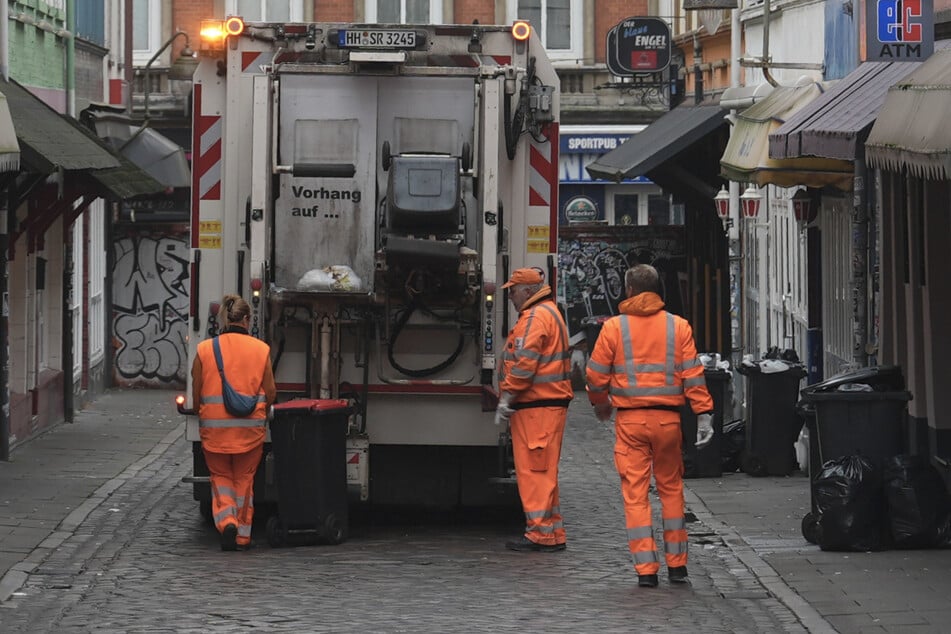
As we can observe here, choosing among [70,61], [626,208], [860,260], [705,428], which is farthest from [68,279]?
[626,208]

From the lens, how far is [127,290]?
25438 mm

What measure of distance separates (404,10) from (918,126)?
82.3 ft

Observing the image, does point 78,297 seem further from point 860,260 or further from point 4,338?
point 860,260

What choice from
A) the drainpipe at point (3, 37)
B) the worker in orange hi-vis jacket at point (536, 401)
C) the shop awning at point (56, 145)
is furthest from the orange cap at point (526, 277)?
the drainpipe at point (3, 37)

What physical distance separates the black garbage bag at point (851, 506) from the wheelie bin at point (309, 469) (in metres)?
2.69

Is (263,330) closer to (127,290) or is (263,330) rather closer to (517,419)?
(517,419)

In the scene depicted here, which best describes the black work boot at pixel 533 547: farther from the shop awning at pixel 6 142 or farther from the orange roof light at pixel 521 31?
the shop awning at pixel 6 142

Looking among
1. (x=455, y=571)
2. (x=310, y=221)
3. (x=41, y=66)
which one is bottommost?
(x=455, y=571)

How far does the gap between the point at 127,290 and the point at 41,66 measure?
6.43 meters

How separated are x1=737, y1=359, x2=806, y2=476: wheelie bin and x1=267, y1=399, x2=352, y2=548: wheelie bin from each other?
188 inches

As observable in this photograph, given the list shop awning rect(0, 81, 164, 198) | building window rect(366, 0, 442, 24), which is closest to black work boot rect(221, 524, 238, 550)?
shop awning rect(0, 81, 164, 198)

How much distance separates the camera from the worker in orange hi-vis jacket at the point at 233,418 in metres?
11.5

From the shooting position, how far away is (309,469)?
1161cm

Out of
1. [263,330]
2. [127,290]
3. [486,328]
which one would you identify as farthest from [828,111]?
[127,290]
